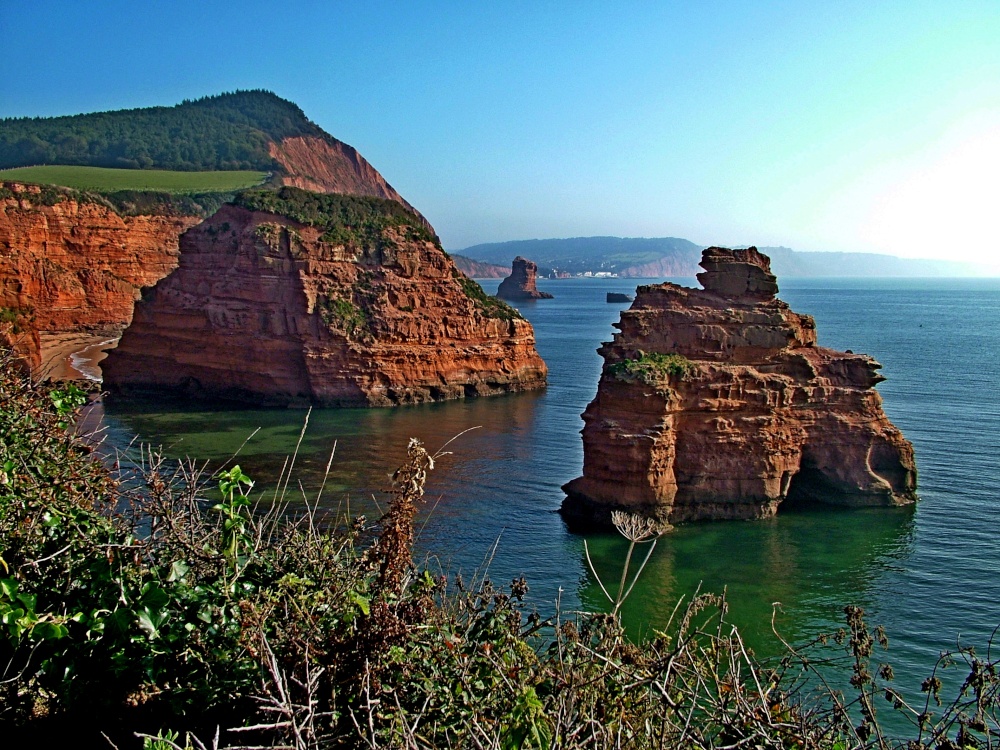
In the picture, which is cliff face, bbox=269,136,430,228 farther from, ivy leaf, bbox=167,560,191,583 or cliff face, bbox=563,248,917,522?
ivy leaf, bbox=167,560,191,583

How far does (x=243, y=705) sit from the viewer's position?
570 centimetres

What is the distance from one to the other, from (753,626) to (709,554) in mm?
4648

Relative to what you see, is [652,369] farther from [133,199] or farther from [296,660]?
[133,199]

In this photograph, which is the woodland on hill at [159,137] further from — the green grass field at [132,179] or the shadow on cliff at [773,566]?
the shadow on cliff at [773,566]

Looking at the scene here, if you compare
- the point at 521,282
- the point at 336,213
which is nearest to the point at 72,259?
the point at 336,213

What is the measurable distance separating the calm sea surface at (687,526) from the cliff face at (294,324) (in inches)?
103

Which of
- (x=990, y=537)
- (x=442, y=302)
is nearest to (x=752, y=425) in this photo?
(x=990, y=537)

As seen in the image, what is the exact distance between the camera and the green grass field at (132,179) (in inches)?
3831

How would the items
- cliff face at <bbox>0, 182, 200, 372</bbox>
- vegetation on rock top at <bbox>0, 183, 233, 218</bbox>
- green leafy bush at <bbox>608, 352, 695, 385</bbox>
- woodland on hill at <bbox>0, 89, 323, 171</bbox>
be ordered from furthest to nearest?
woodland on hill at <bbox>0, 89, 323, 171</bbox> → vegetation on rock top at <bbox>0, 183, 233, 218</bbox> → cliff face at <bbox>0, 182, 200, 372</bbox> → green leafy bush at <bbox>608, 352, 695, 385</bbox>

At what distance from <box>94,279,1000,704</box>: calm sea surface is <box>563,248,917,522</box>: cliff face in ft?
3.26

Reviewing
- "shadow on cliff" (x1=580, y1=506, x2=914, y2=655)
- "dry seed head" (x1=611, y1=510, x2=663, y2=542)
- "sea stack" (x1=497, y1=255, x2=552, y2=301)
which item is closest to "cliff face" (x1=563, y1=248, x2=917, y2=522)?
"shadow on cliff" (x1=580, y1=506, x2=914, y2=655)

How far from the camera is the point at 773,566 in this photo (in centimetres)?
2395

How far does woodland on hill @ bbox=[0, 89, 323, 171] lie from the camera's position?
401 ft

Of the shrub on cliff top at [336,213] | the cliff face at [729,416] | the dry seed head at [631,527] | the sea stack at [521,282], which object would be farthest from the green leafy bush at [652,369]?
the sea stack at [521,282]
